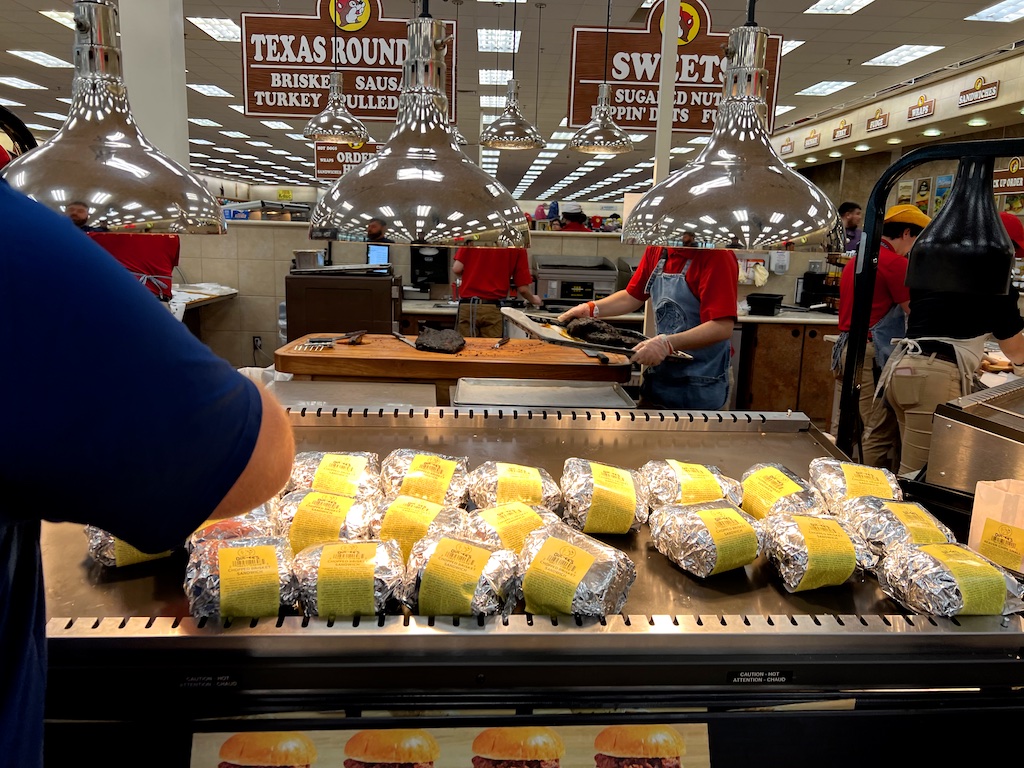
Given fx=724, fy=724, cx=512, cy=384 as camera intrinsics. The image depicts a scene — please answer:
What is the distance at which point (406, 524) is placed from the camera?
51.6 inches

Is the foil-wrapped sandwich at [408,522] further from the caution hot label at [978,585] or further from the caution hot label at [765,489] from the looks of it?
the caution hot label at [978,585]

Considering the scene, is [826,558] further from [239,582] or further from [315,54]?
[315,54]

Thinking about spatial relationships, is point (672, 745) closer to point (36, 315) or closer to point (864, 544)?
point (864, 544)

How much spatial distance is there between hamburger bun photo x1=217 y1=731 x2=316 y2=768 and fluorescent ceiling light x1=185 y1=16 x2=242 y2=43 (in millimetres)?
8573

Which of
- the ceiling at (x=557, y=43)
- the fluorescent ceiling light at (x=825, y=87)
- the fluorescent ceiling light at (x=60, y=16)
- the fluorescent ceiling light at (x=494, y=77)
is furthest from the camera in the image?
the fluorescent ceiling light at (x=825, y=87)

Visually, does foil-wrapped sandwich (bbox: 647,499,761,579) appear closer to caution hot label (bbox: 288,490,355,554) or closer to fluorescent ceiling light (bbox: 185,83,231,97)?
caution hot label (bbox: 288,490,355,554)

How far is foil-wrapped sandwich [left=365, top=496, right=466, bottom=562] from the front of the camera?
1.30 meters

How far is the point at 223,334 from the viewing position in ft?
22.2

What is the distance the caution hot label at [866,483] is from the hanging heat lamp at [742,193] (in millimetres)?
489

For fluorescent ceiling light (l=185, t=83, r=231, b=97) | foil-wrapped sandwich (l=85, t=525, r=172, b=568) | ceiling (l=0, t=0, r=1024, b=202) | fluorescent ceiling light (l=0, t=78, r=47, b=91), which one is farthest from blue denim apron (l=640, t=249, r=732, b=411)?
fluorescent ceiling light (l=0, t=78, r=47, b=91)

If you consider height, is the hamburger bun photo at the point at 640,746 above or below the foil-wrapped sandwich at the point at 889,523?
below

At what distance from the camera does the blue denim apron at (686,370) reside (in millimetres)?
3176

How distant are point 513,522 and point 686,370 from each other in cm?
203

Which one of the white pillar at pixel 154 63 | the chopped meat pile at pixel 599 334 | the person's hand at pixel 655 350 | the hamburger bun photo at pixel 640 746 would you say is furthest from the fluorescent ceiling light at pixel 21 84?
the hamburger bun photo at pixel 640 746
